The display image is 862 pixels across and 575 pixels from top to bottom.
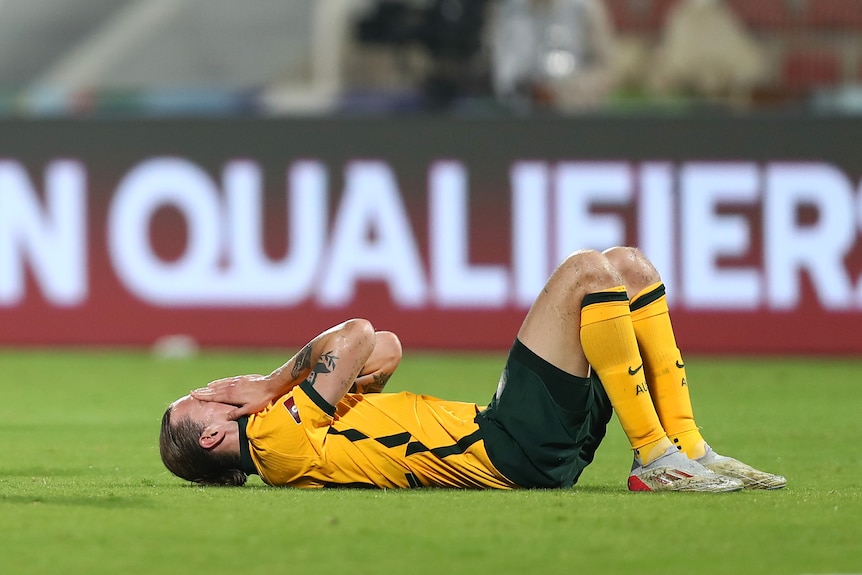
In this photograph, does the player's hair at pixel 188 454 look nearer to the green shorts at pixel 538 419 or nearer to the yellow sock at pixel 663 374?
the green shorts at pixel 538 419

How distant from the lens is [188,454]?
577 cm

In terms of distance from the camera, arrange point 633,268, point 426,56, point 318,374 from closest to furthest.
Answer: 1. point 318,374
2. point 633,268
3. point 426,56

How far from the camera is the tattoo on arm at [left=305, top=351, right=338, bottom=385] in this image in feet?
18.4

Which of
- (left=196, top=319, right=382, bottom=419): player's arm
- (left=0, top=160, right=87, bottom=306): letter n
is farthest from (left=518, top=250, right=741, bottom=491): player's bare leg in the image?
(left=0, top=160, right=87, bottom=306): letter n

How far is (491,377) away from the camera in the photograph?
1070cm

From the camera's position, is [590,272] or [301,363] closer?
[590,272]

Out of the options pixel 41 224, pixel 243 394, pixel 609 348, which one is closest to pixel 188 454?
pixel 243 394

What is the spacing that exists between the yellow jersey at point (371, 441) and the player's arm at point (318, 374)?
0.05m

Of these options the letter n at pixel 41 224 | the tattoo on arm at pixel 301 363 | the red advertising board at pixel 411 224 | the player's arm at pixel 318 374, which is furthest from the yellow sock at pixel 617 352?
the letter n at pixel 41 224

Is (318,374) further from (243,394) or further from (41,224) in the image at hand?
(41,224)

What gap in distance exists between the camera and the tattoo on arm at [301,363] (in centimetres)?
572

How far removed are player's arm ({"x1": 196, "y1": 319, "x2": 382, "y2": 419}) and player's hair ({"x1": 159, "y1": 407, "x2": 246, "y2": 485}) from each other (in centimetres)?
13

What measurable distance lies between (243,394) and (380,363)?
614 mm

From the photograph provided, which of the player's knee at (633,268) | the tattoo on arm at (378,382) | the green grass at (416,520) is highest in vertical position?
the player's knee at (633,268)
